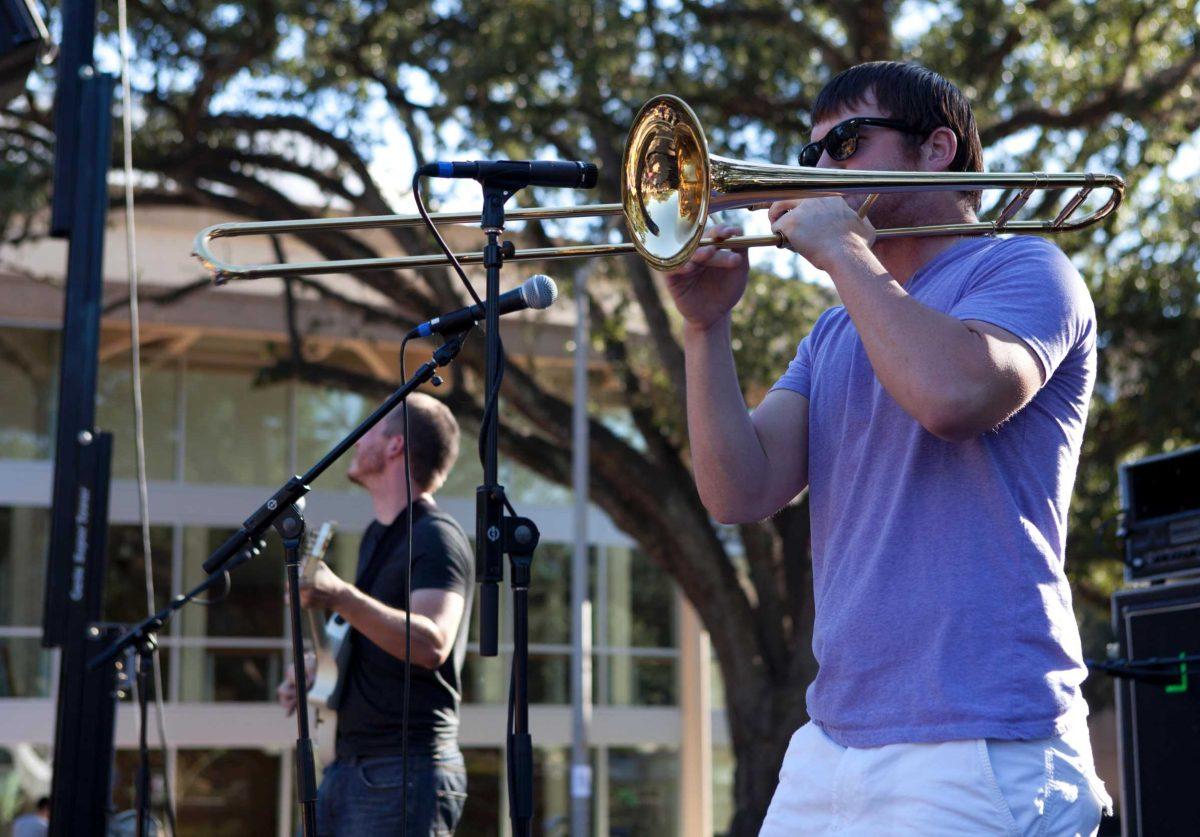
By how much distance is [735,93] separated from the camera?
35.8ft

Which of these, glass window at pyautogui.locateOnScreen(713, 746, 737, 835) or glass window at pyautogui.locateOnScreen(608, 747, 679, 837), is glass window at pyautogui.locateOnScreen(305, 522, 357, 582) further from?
glass window at pyautogui.locateOnScreen(713, 746, 737, 835)

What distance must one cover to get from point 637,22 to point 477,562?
876 cm

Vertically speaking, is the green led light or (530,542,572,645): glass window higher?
(530,542,572,645): glass window

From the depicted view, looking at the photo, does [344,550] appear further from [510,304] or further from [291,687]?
[510,304]

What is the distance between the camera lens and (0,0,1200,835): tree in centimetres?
1061

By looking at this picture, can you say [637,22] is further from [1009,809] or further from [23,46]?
[1009,809]

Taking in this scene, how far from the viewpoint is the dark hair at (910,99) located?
7.67 ft

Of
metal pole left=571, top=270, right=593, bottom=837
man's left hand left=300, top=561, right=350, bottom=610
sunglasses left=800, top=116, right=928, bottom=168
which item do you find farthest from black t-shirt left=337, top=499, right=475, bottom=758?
metal pole left=571, top=270, right=593, bottom=837

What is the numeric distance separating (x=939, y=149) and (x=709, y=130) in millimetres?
8749

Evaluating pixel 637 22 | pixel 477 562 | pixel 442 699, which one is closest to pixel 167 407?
pixel 637 22

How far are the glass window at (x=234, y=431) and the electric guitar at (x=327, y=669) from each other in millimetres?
14815

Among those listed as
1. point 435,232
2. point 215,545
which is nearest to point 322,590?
point 435,232


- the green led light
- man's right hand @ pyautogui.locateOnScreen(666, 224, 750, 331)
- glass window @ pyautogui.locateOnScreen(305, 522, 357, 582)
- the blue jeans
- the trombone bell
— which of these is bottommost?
the blue jeans

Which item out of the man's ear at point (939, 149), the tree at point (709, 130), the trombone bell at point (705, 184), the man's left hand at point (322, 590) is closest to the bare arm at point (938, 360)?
the trombone bell at point (705, 184)
